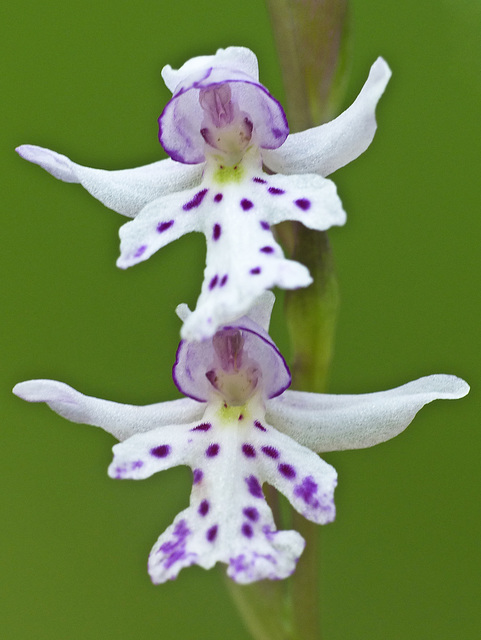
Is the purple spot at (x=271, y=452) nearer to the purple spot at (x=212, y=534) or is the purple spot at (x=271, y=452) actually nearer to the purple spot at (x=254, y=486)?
the purple spot at (x=254, y=486)

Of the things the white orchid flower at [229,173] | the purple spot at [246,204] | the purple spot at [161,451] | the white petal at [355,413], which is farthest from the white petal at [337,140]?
the purple spot at [161,451]

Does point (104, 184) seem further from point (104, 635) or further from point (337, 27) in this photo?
point (104, 635)

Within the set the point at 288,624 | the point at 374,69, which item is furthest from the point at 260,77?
the point at 288,624

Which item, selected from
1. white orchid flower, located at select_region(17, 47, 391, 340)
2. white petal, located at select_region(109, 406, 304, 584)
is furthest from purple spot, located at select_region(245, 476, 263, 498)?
white orchid flower, located at select_region(17, 47, 391, 340)

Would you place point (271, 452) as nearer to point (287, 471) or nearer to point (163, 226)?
point (287, 471)

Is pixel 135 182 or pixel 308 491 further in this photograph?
pixel 135 182

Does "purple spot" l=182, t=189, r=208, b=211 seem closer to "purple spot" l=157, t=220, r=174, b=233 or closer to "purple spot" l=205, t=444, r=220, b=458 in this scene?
"purple spot" l=157, t=220, r=174, b=233

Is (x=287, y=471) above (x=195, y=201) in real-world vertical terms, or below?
below

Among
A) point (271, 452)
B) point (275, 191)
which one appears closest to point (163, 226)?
point (275, 191)
